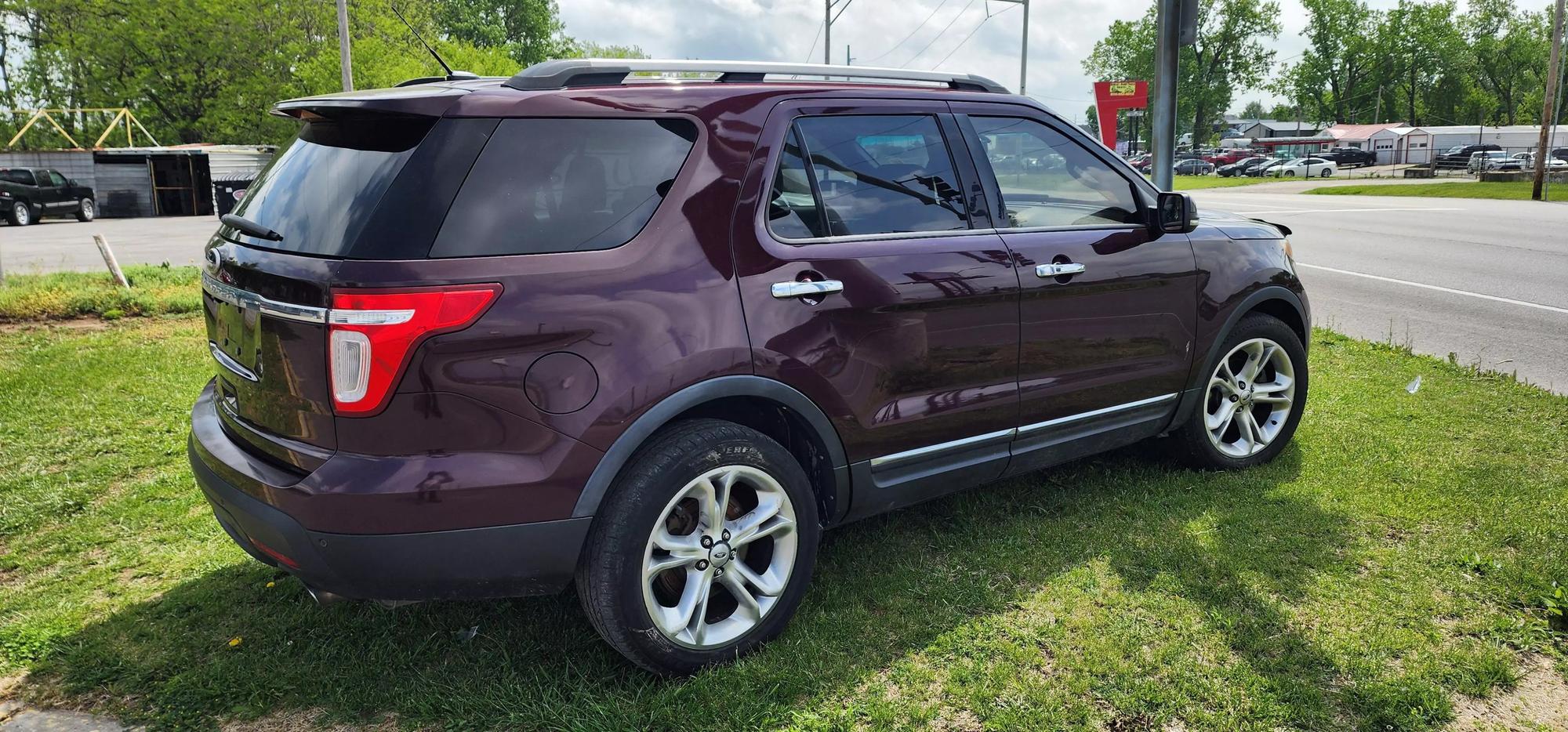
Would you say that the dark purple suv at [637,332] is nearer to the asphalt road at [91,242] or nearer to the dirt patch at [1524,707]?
the dirt patch at [1524,707]

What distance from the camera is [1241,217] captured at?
4789 mm

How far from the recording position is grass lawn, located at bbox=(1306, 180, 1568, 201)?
28.6 meters

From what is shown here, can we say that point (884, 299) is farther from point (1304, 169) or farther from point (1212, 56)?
point (1212, 56)

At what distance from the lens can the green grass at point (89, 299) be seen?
8.52 metres

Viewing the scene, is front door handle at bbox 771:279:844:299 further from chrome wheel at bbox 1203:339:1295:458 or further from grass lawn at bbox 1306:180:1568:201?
grass lawn at bbox 1306:180:1568:201

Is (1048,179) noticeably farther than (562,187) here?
Yes

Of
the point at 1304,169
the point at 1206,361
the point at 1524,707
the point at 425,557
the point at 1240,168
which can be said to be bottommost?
the point at 1524,707

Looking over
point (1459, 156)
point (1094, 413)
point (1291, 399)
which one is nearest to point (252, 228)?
point (1094, 413)

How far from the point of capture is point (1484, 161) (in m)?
50.4

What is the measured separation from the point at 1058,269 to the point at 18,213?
30700 mm

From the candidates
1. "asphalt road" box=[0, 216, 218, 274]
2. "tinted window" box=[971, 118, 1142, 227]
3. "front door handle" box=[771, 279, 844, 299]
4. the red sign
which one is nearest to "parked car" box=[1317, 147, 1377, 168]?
the red sign

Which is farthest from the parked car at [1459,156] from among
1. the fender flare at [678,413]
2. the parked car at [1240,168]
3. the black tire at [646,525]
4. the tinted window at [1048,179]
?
the black tire at [646,525]

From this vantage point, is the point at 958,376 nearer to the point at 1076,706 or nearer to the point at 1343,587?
the point at 1076,706

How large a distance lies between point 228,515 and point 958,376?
2281mm
